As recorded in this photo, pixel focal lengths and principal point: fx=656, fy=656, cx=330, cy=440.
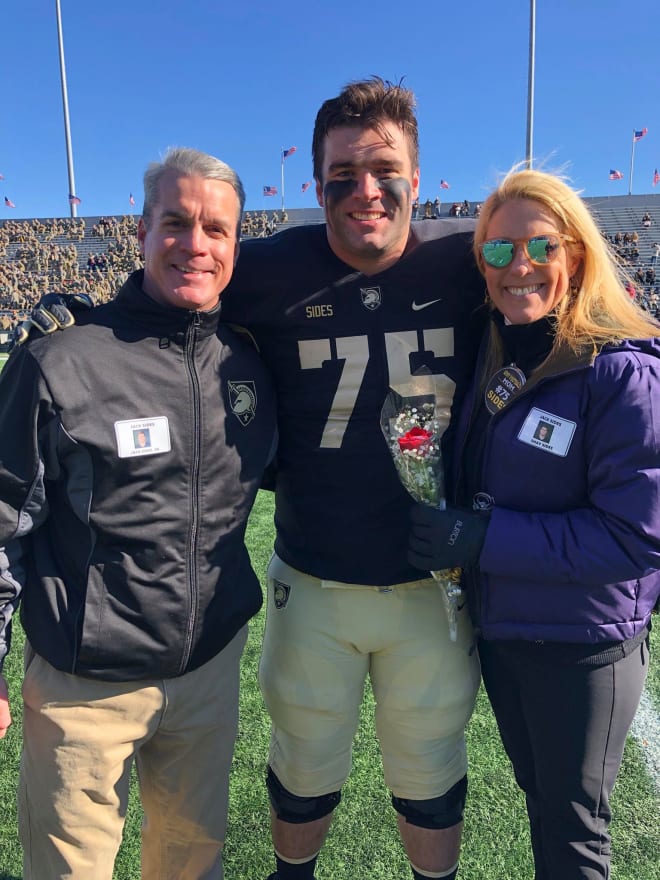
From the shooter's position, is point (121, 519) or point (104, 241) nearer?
point (121, 519)

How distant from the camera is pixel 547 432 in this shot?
170 cm

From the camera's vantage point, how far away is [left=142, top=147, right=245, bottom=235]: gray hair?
1758mm

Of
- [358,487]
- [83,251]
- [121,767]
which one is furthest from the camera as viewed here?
[83,251]

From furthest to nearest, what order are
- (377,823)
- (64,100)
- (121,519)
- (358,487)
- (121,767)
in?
(64,100) < (377,823) < (358,487) < (121,767) < (121,519)

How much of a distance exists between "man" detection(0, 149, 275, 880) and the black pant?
0.90 meters

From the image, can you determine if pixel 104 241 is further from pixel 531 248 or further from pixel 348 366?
pixel 531 248

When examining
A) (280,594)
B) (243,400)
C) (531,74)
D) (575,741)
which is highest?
(531,74)

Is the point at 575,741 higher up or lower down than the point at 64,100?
lower down

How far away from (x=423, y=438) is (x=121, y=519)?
85 centimetres

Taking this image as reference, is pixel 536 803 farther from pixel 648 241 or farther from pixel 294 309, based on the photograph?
pixel 648 241

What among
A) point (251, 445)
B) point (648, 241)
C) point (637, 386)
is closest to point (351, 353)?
point (251, 445)

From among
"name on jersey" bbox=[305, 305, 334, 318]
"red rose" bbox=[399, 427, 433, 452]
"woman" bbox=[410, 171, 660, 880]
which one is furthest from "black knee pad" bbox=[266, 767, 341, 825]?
"name on jersey" bbox=[305, 305, 334, 318]

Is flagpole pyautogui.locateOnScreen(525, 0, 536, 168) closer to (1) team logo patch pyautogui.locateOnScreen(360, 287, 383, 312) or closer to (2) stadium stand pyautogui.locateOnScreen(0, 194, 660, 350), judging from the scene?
(2) stadium stand pyautogui.locateOnScreen(0, 194, 660, 350)

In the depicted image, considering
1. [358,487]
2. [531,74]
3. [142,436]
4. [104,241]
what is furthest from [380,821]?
[104,241]
